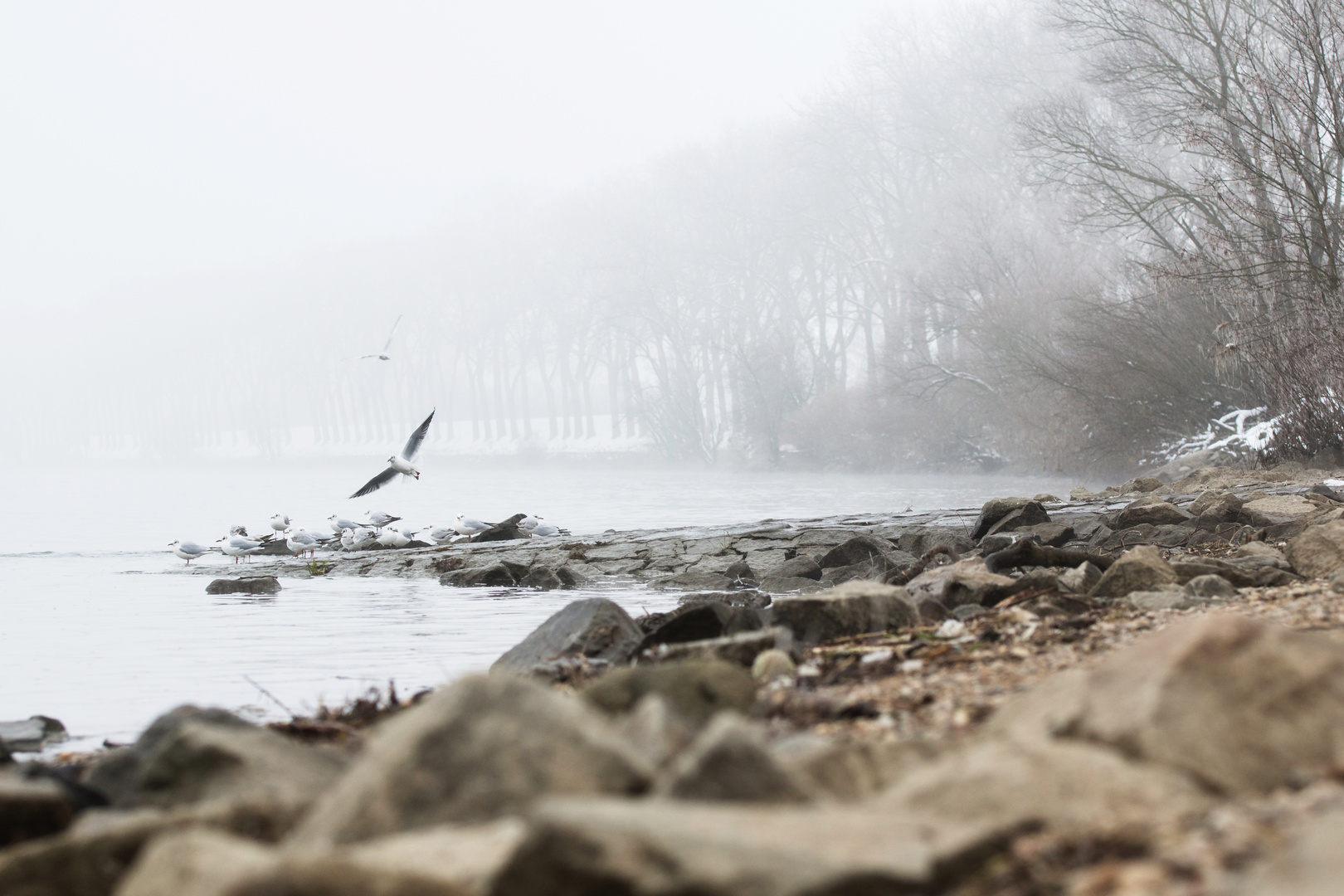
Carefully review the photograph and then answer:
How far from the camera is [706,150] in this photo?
5300cm

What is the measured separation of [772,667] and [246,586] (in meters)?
9.83

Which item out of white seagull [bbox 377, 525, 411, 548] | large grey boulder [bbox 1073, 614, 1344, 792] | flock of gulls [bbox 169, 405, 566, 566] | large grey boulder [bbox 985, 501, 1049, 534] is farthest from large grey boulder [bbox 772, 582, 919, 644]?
white seagull [bbox 377, 525, 411, 548]

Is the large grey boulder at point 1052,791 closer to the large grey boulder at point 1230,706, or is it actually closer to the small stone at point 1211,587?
the large grey boulder at point 1230,706

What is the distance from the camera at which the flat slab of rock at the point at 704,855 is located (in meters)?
1.66

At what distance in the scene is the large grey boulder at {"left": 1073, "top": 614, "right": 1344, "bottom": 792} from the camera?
221cm

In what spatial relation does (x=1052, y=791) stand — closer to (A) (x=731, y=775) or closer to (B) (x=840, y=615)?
(A) (x=731, y=775)

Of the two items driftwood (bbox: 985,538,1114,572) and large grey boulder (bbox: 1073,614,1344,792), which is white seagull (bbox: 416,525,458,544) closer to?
driftwood (bbox: 985,538,1114,572)

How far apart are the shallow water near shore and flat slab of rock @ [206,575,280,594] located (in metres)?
0.21

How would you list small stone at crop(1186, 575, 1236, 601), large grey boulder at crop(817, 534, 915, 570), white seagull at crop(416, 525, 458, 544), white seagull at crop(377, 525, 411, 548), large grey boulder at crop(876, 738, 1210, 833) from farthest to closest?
white seagull at crop(416, 525, 458, 544)
white seagull at crop(377, 525, 411, 548)
large grey boulder at crop(817, 534, 915, 570)
small stone at crop(1186, 575, 1236, 601)
large grey boulder at crop(876, 738, 1210, 833)

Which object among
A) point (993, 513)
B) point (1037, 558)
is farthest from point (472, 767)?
point (993, 513)

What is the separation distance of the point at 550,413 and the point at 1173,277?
47.2 metres

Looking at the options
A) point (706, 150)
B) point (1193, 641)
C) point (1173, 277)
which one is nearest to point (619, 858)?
point (1193, 641)

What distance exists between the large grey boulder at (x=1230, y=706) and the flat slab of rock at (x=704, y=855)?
0.64 m

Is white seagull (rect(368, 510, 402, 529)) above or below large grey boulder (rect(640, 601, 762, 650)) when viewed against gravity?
above
